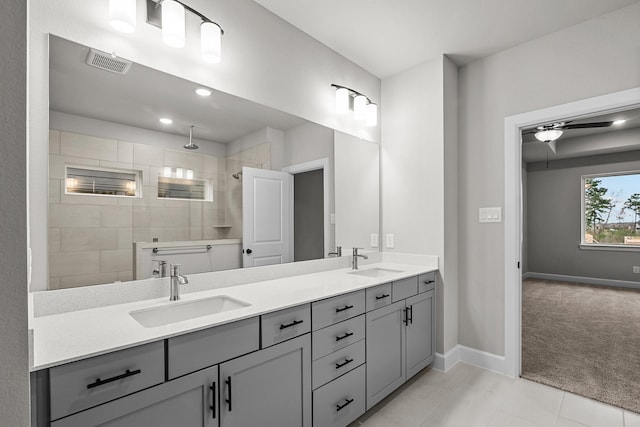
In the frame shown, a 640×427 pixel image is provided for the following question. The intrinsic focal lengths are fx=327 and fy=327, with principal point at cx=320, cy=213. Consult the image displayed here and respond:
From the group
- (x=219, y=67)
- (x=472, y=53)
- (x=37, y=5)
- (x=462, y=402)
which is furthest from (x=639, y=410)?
(x=37, y=5)

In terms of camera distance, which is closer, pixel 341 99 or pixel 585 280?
pixel 341 99

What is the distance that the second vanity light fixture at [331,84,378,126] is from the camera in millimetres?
2586

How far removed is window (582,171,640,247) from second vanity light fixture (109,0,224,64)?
23.1ft

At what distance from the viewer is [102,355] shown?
38.7 inches

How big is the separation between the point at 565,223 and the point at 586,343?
400 centimetres

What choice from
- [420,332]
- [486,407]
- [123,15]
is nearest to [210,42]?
[123,15]

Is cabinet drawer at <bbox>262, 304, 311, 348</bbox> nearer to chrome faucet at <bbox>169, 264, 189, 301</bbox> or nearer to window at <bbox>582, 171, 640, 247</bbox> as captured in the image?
chrome faucet at <bbox>169, 264, 189, 301</bbox>

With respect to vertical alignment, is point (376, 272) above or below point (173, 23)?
below

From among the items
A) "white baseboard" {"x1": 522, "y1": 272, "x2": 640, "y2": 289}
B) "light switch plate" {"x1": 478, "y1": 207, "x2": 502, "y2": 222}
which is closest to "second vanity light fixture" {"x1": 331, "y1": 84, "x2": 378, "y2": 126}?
"light switch plate" {"x1": 478, "y1": 207, "x2": 502, "y2": 222}

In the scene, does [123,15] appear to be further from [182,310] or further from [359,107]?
[359,107]

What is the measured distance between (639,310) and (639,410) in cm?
311

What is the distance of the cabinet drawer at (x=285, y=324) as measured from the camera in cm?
140

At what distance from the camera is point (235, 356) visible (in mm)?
1289

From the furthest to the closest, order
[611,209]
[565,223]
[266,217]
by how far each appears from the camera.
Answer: [565,223] < [611,209] < [266,217]
